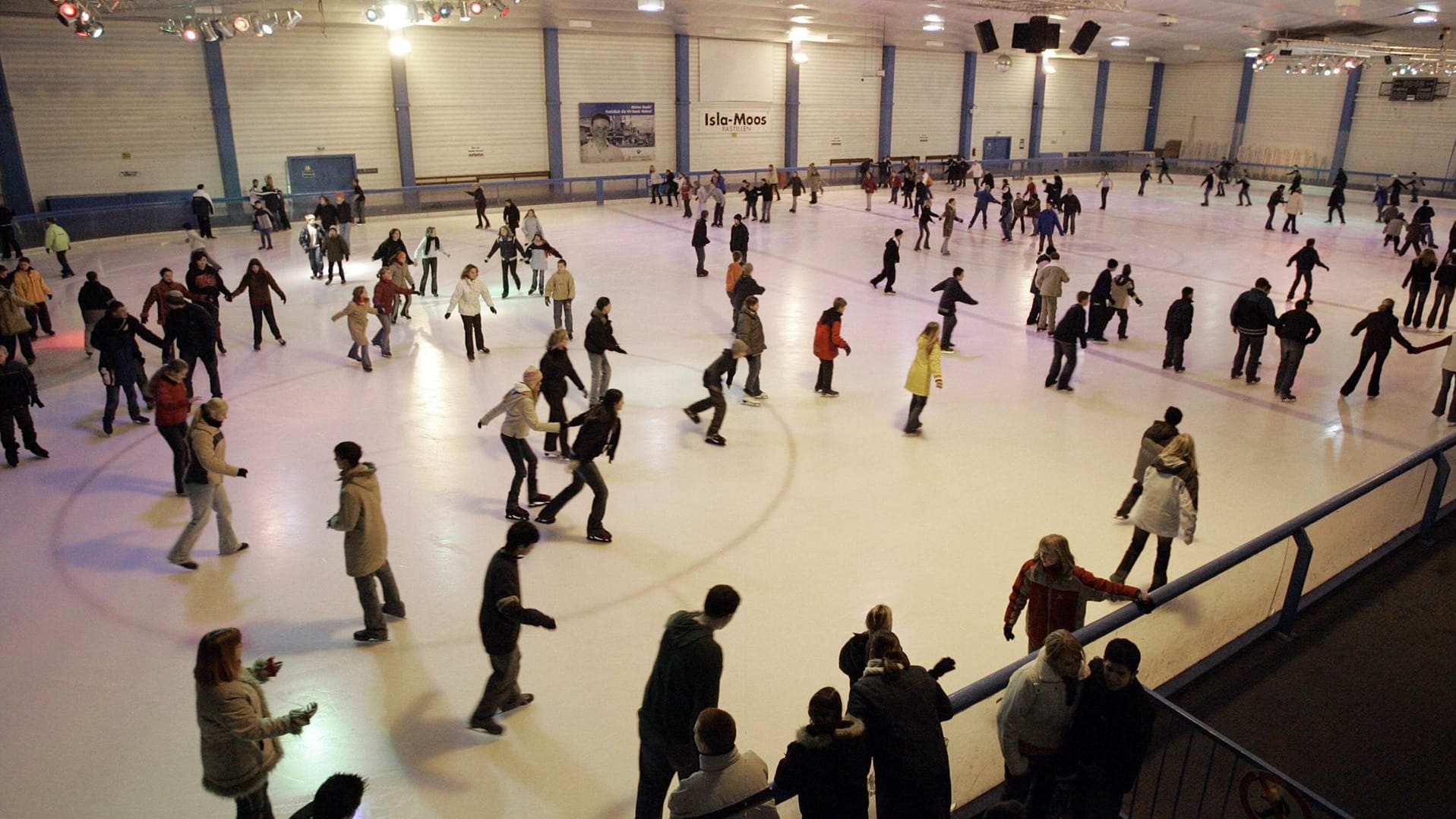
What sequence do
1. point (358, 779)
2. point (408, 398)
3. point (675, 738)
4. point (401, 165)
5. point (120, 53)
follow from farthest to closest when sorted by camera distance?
1. point (401, 165)
2. point (120, 53)
3. point (408, 398)
4. point (675, 738)
5. point (358, 779)

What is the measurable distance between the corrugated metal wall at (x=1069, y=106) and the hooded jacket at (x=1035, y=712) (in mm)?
46035

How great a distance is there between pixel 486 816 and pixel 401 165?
2812 centimetres

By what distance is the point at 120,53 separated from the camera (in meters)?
23.7

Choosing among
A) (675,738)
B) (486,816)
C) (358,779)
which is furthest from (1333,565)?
(358,779)

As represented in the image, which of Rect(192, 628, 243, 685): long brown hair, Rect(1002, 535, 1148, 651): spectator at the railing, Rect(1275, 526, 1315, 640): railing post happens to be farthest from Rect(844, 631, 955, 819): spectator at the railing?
Rect(1275, 526, 1315, 640): railing post

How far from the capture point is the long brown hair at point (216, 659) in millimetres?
3564

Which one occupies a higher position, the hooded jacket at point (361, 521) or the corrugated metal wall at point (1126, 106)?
the corrugated metal wall at point (1126, 106)

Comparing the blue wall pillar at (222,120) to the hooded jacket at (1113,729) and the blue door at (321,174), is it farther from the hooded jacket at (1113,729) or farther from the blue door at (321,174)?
the hooded jacket at (1113,729)

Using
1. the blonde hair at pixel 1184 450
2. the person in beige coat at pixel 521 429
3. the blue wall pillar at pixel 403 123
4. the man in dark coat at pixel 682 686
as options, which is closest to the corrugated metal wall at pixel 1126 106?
the blue wall pillar at pixel 403 123

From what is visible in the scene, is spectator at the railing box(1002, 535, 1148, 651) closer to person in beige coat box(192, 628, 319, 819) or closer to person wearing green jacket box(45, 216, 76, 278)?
person in beige coat box(192, 628, 319, 819)

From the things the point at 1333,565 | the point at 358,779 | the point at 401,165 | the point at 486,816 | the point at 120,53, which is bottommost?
the point at 486,816

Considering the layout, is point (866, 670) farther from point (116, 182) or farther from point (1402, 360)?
point (116, 182)

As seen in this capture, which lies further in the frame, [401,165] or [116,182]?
[401,165]

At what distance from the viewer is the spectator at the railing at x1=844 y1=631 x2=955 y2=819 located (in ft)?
10.8
